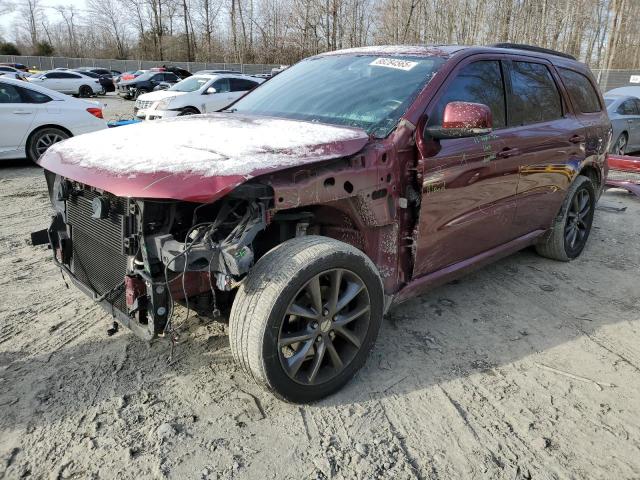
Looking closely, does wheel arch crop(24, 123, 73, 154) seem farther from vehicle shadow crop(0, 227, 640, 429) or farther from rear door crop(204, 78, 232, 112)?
vehicle shadow crop(0, 227, 640, 429)

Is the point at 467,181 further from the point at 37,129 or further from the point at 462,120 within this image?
the point at 37,129

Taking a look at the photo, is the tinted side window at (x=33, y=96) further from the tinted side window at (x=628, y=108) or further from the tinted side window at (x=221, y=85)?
the tinted side window at (x=628, y=108)

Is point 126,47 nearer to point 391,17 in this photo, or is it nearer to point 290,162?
point 391,17

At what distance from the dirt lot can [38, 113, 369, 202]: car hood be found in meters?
1.12

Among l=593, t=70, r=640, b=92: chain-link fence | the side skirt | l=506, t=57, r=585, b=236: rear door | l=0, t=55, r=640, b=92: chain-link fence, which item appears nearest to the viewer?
the side skirt

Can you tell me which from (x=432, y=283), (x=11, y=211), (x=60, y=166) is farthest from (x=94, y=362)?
(x=11, y=211)

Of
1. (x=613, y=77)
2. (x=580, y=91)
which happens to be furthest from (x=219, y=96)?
(x=613, y=77)

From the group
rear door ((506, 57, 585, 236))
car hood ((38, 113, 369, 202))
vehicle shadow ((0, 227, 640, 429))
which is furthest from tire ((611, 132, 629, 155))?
car hood ((38, 113, 369, 202))

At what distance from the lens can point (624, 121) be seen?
1088 centimetres

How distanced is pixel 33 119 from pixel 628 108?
11.8m

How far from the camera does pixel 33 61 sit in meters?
50.3

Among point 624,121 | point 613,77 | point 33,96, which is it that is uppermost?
point 613,77

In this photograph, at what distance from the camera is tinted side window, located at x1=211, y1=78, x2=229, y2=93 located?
15445mm

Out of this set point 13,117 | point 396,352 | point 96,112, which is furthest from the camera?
point 96,112
